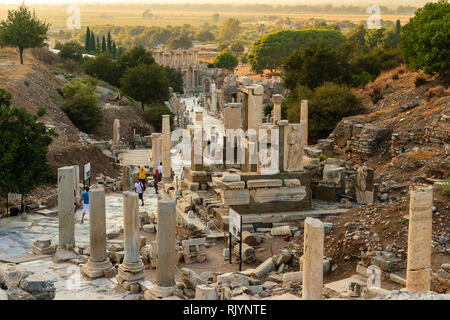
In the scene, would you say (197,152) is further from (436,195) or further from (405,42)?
(405,42)

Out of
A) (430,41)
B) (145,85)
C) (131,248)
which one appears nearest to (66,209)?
Result: (131,248)

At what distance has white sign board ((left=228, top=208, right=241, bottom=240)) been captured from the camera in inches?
550

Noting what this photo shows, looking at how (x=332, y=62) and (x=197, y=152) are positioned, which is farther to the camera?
(x=332, y=62)

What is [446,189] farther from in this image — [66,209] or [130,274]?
[66,209]

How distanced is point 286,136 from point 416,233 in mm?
7086

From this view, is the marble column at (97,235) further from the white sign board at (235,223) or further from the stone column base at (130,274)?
the white sign board at (235,223)

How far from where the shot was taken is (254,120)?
63.0ft

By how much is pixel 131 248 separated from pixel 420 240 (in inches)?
225

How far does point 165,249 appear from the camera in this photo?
482 inches

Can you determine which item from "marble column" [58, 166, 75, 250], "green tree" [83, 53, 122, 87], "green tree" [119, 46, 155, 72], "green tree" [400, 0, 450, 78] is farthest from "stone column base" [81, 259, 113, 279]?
"green tree" [119, 46, 155, 72]

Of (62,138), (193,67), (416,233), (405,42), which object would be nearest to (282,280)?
(416,233)

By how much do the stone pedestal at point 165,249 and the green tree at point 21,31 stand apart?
36.6 m

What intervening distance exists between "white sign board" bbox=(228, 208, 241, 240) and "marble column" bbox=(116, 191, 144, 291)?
2129 mm

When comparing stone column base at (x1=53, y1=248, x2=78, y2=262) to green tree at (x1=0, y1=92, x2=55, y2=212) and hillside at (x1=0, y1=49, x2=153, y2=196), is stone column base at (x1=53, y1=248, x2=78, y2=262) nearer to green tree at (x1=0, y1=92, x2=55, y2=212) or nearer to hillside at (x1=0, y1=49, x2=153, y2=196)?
green tree at (x1=0, y1=92, x2=55, y2=212)
